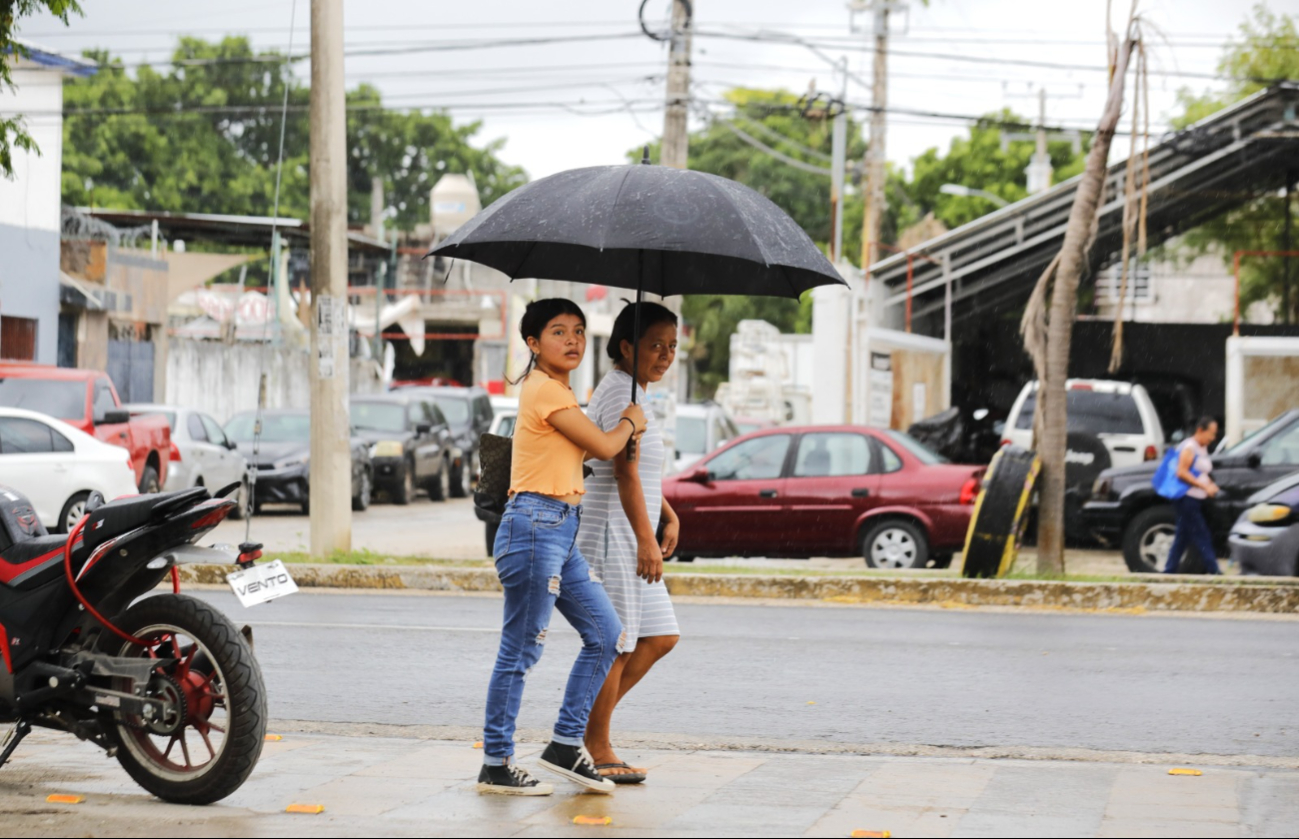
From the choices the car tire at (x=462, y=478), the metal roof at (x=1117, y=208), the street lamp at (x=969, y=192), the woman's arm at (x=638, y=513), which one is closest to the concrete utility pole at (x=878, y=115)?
the metal roof at (x=1117, y=208)

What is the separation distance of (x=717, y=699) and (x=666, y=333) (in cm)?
300

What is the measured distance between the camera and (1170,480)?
Result: 15.2 m

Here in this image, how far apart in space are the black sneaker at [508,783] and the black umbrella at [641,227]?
53.7 inches

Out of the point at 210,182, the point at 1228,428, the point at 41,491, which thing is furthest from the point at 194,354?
the point at 210,182

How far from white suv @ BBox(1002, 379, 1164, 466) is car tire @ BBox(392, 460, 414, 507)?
10181 mm

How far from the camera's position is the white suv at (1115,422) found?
62.3ft

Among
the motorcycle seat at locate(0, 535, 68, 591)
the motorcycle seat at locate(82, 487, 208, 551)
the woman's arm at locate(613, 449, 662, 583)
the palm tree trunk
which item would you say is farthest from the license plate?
the palm tree trunk

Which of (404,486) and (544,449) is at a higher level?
(544,449)

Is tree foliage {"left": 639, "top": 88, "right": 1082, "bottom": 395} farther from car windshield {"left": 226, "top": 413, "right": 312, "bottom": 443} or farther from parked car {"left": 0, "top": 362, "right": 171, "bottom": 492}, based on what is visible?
parked car {"left": 0, "top": 362, "right": 171, "bottom": 492}

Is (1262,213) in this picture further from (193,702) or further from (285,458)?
(193,702)

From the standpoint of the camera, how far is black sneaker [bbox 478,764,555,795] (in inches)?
220

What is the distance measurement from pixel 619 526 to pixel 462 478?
23017 mm

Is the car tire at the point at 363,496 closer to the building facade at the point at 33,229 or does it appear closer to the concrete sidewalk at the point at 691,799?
the building facade at the point at 33,229

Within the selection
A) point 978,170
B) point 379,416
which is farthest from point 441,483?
point 978,170
